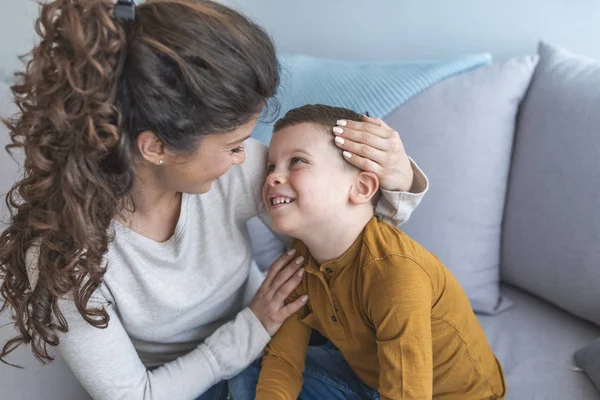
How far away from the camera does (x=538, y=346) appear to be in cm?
133

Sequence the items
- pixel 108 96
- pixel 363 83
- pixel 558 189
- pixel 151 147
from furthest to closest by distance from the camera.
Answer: pixel 363 83, pixel 558 189, pixel 151 147, pixel 108 96

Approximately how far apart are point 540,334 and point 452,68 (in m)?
0.70

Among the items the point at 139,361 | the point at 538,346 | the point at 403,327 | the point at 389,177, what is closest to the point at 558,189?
the point at 538,346

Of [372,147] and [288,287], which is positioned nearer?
[372,147]

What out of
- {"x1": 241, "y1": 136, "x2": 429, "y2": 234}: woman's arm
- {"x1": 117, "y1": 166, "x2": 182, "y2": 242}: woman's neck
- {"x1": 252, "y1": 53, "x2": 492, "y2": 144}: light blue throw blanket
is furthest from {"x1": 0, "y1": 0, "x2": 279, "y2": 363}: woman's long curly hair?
{"x1": 252, "y1": 53, "x2": 492, "y2": 144}: light blue throw blanket

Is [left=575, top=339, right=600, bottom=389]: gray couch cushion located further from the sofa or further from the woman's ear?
the woman's ear

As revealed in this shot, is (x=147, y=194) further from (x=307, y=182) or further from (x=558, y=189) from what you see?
(x=558, y=189)

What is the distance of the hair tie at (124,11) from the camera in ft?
2.58

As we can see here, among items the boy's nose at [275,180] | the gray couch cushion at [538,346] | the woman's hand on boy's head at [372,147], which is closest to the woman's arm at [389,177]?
the woman's hand on boy's head at [372,147]

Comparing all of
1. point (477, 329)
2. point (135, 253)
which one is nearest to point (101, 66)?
point (135, 253)

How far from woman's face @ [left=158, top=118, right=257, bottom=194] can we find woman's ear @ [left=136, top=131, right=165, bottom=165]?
13 mm

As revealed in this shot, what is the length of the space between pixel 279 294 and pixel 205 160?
35cm

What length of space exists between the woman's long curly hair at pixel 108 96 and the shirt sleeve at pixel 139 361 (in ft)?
0.40

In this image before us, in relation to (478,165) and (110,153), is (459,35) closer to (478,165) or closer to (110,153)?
(478,165)
